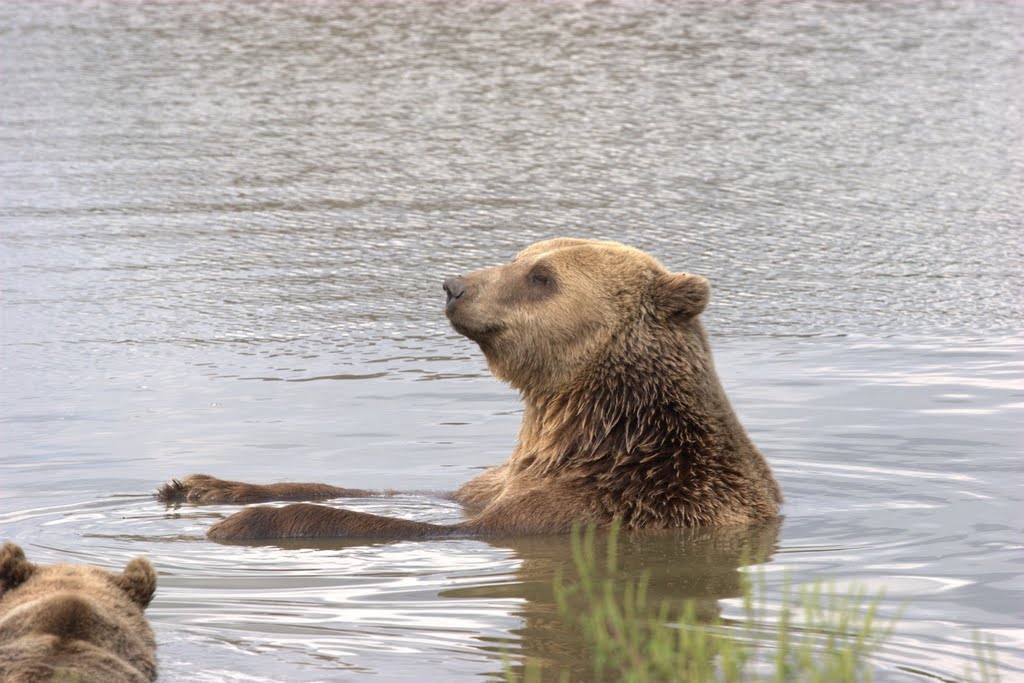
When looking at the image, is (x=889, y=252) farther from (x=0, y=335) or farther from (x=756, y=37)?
(x=756, y=37)

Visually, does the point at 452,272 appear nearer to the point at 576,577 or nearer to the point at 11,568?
the point at 576,577

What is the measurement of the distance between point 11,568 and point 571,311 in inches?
111

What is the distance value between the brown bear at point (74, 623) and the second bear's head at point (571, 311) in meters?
2.35

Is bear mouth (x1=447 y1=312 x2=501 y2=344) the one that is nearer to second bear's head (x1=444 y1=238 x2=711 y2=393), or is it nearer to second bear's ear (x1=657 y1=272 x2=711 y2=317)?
second bear's head (x1=444 y1=238 x2=711 y2=393)

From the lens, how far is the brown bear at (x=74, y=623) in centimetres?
452

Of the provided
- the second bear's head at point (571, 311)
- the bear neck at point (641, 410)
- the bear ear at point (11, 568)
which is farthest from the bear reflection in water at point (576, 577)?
the bear ear at point (11, 568)

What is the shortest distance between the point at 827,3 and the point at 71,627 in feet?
69.4

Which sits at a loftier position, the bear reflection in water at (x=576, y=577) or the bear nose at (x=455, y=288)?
the bear nose at (x=455, y=288)

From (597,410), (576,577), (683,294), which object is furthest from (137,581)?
(683,294)

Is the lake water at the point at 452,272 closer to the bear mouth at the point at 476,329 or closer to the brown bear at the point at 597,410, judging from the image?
the brown bear at the point at 597,410

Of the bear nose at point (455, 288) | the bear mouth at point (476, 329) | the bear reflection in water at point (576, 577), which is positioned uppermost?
the bear nose at point (455, 288)

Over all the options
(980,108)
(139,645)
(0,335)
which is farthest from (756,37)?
(139,645)

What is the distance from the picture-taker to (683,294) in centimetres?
716

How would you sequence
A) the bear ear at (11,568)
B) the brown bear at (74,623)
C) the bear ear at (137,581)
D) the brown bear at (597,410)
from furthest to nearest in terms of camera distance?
the brown bear at (597,410) → the bear ear at (137,581) → the bear ear at (11,568) → the brown bear at (74,623)
